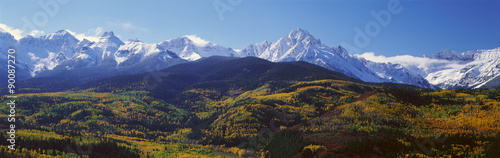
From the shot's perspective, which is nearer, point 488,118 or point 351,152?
point 351,152

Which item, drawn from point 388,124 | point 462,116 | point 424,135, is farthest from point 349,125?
point 462,116

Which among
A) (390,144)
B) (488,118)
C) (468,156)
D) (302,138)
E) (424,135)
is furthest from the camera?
(302,138)

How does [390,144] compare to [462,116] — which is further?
[462,116]

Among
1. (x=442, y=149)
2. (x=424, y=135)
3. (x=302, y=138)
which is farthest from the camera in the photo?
(x=302, y=138)

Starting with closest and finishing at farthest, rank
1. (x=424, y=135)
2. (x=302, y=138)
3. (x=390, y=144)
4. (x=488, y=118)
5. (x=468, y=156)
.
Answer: (x=468, y=156) → (x=390, y=144) → (x=424, y=135) → (x=488, y=118) → (x=302, y=138)

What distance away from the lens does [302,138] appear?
7564 inches

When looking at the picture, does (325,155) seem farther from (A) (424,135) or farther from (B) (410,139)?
(A) (424,135)

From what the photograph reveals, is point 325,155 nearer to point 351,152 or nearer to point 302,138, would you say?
point 351,152

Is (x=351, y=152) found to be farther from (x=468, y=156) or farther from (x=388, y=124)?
(x=388, y=124)

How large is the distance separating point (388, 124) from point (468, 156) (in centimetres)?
6756

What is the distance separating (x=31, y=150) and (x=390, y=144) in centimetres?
19987

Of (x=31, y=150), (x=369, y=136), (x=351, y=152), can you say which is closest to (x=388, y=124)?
(x=369, y=136)

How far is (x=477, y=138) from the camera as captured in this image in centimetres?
14188

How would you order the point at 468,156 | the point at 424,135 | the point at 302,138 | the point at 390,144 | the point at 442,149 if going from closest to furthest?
the point at 468,156 < the point at 442,149 < the point at 390,144 < the point at 424,135 < the point at 302,138
